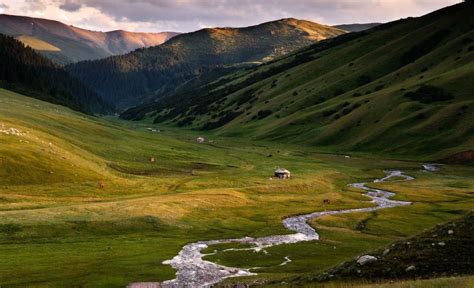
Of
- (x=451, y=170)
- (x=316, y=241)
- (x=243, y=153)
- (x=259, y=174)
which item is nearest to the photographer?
(x=316, y=241)

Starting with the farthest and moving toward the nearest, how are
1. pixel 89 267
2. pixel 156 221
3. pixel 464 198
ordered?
pixel 464 198 → pixel 156 221 → pixel 89 267

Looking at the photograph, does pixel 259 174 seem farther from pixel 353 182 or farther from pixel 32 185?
pixel 32 185

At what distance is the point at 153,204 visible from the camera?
91688 mm

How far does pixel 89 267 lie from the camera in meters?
54.4

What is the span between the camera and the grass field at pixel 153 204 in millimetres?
58281

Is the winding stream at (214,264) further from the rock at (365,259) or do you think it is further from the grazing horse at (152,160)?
the grazing horse at (152,160)

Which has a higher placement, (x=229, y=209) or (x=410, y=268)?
(x=410, y=268)

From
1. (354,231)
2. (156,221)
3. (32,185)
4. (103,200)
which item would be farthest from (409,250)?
(32,185)

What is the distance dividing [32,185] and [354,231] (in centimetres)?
6313

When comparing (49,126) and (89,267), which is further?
(49,126)

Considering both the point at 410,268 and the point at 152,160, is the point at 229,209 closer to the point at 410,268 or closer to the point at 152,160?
the point at 152,160

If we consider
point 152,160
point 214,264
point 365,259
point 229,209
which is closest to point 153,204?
point 229,209

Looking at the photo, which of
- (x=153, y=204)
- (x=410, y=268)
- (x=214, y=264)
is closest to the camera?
(x=410, y=268)

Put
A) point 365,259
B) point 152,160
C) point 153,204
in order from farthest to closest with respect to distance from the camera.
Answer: point 152,160
point 153,204
point 365,259
